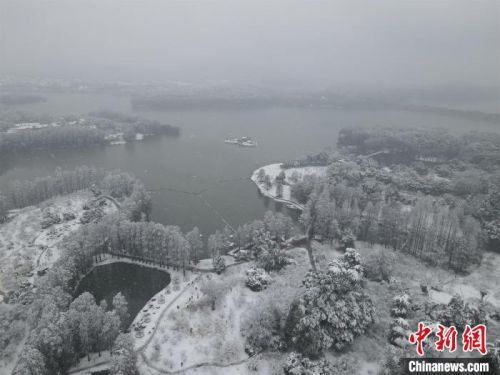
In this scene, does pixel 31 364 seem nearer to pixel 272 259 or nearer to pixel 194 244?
pixel 194 244

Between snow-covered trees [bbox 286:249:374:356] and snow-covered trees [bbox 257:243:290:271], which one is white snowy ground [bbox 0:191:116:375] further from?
snow-covered trees [bbox 286:249:374:356]

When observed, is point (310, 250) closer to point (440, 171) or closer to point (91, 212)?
point (91, 212)

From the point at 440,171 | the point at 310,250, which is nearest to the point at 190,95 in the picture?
the point at 440,171

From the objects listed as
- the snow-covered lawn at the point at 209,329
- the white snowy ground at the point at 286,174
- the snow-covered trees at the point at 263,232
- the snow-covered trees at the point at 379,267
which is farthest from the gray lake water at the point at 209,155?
the snow-covered trees at the point at 379,267

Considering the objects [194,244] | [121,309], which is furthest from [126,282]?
[194,244]

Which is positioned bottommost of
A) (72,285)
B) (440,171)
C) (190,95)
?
(72,285)

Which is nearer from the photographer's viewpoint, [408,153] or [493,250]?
[493,250]

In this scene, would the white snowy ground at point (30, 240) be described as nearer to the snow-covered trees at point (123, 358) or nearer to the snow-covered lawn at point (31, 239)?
the snow-covered lawn at point (31, 239)
